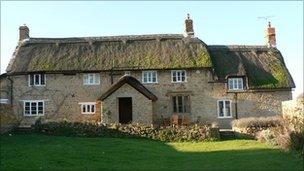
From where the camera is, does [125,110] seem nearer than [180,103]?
Yes

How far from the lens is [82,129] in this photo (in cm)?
3095

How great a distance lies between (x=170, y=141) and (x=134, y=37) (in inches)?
628

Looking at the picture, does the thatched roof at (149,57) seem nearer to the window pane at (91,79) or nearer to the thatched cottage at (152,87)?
the thatched cottage at (152,87)

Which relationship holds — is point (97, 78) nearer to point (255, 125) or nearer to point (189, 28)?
point (189, 28)

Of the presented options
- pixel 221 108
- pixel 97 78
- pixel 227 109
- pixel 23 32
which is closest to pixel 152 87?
pixel 97 78

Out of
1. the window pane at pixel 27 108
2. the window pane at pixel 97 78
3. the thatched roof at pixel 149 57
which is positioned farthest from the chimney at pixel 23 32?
the window pane at pixel 97 78

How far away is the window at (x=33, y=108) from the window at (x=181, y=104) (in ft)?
38.6

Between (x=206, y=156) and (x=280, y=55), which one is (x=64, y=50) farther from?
(x=206, y=156)

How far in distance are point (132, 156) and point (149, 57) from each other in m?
19.5

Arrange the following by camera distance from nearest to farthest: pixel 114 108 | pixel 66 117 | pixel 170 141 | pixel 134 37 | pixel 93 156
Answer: pixel 93 156 → pixel 170 141 → pixel 114 108 → pixel 66 117 → pixel 134 37

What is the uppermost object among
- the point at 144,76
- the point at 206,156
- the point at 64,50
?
the point at 64,50

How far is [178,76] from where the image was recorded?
1559 inches

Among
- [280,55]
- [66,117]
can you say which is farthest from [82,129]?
[280,55]

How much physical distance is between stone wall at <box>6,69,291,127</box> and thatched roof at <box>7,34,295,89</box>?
80 cm
